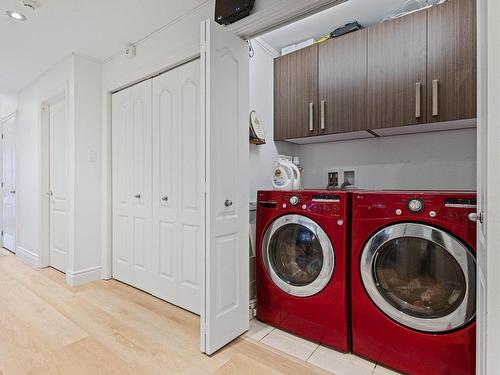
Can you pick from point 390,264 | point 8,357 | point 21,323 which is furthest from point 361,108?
point 21,323

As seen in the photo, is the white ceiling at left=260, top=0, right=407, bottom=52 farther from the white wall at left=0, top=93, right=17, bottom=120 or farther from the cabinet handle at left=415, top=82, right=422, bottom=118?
the white wall at left=0, top=93, right=17, bottom=120

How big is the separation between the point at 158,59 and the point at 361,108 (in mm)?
1760

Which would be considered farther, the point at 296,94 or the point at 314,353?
the point at 296,94

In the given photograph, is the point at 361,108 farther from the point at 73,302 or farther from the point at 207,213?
the point at 73,302

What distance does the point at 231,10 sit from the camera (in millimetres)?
1795

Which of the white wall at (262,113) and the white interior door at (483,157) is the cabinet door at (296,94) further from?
the white interior door at (483,157)

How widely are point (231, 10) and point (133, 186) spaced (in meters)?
1.80

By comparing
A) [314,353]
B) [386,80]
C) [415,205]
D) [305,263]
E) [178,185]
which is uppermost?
[386,80]

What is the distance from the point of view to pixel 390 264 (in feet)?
5.05

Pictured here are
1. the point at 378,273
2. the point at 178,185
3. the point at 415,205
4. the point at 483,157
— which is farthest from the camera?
the point at 178,185

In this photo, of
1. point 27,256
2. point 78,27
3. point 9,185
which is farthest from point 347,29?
point 9,185

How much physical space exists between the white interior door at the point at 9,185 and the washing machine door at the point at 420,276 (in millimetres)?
4969

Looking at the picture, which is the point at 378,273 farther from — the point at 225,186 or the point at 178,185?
the point at 178,185

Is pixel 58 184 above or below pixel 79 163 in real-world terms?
below
